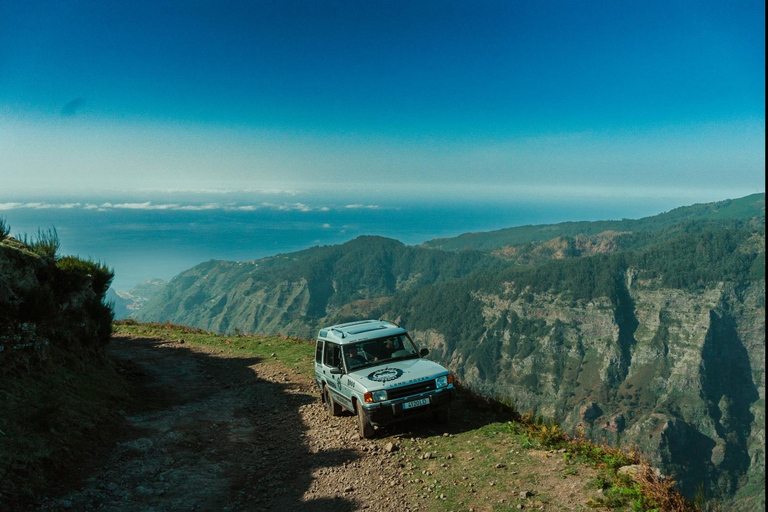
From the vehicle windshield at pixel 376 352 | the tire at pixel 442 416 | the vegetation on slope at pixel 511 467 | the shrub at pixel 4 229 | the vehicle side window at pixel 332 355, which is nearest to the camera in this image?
the vegetation on slope at pixel 511 467

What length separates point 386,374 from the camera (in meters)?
9.52

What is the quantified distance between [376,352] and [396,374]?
1.14 m

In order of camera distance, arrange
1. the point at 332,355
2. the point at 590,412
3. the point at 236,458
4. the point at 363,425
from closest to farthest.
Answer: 1. the point at 236,458
2. the point at 363,425
3. the point at 332,355
4. the point at 590,412

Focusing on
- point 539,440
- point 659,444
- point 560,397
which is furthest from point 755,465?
point 539,440

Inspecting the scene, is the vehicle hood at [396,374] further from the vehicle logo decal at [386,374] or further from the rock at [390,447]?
the rock at [390,447]

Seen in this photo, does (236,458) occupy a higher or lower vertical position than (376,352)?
lower

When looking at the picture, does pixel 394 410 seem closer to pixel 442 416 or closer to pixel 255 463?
pixel 442 416

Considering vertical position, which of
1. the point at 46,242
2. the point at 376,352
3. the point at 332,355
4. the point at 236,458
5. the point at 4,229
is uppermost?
the point at 4,229

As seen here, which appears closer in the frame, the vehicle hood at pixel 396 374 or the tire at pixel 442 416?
the vehicle hood at pixel 396 374

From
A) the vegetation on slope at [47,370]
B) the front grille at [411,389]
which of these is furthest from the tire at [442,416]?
the vegetation on slope at [47,370]

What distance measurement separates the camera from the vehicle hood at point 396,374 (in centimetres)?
913

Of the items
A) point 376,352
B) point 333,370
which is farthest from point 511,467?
point 333,370

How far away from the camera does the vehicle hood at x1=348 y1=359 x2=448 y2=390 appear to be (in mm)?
9127

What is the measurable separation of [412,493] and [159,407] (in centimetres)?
798
